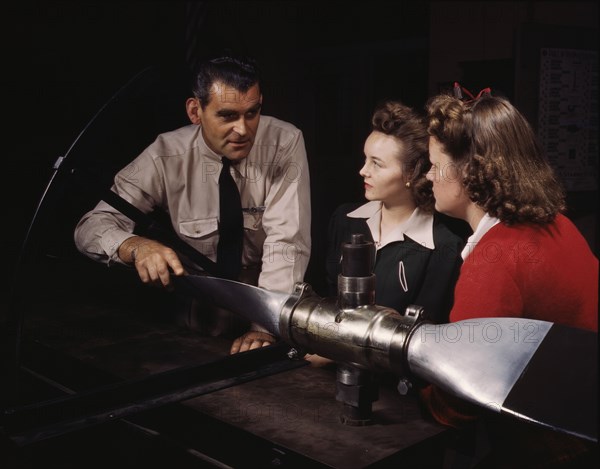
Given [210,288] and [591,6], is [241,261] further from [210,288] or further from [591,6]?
[591,6]

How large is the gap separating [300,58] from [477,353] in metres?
5.09

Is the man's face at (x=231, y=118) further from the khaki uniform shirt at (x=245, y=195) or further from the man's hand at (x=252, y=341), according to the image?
the man's hand at (x=252, y=341)

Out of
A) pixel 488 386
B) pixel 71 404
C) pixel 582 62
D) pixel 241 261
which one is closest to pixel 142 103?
pixel 241 261

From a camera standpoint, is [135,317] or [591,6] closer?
[135,317]

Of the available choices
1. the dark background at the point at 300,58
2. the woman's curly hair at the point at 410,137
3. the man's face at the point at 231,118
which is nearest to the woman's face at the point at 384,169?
the woman's curly hair at the point at 410,137

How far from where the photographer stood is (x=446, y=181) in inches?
51.7

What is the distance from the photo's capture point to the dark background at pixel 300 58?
252 centimetres

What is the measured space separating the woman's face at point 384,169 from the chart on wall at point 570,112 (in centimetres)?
185

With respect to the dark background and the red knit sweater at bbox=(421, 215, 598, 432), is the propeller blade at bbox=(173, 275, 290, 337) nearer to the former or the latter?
the red knit sweater at bbox=(421, 215, 598, 432)

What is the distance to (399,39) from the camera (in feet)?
17.4

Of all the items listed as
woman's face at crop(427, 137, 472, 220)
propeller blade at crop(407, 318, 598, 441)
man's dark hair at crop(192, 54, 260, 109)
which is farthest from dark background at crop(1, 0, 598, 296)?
propeller blade at crop(407, 318, 598, 441)

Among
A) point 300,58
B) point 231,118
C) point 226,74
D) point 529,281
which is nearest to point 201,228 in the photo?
point 231,118

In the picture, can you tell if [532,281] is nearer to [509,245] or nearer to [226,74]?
[509,245]

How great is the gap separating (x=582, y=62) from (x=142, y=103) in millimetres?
2459
